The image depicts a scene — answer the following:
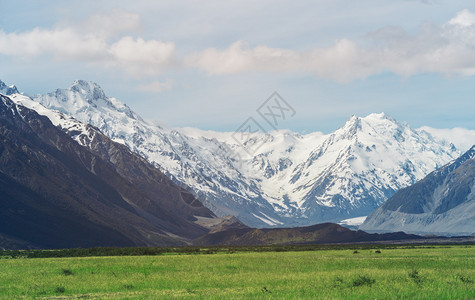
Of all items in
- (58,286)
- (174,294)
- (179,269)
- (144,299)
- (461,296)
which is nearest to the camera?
(461,296)

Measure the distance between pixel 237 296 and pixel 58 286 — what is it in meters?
22.4

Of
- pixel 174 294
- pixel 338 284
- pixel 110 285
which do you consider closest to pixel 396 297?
pixel 338 284

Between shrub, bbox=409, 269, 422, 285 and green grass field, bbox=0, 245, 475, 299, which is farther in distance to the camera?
shrub, bbox=409, 269, 422, 285

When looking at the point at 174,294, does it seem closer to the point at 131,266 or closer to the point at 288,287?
the point at 288,287

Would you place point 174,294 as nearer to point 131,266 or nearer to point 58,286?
point 58,286

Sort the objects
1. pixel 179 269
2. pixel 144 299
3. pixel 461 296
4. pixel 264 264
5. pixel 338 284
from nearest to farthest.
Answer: pixel 461 296
pixel 144 299
pixel 338 284
pixel 179 269
pixel 264 264

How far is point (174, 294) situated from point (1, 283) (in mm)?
23002

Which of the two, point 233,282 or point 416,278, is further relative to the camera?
point 233,282

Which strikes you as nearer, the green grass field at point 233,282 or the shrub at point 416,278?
the green grass field at point 233,282

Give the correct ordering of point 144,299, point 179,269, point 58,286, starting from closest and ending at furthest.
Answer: point 144,299 < point 58,286 < point 179,269

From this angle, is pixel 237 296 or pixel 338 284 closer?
pixel 237 296

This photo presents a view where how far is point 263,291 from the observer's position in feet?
190

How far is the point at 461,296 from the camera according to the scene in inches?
2030

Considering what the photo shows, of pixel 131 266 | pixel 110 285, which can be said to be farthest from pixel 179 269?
pixel 110 285
